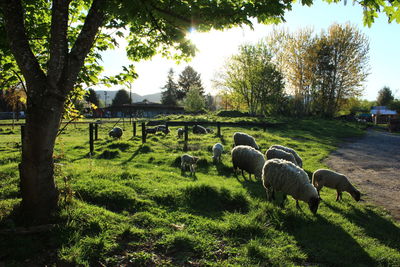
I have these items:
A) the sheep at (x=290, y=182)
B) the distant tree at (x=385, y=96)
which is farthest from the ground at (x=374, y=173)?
the distant tree at (x=385, y=96)

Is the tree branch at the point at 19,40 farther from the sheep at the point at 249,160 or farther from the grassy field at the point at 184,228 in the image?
the sheep at the point at 249,160

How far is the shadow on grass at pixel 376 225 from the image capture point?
18.2 ft

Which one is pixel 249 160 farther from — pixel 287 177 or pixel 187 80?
pixel 187 80

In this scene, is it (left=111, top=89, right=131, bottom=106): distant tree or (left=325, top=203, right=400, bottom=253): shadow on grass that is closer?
(left=325, top=203, right=400, bottom=253): shadow on grass

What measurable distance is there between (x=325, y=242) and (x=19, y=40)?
685 cm

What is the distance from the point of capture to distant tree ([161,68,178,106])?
86375mm

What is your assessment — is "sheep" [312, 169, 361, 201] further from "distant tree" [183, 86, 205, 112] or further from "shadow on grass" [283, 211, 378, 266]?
"distant tree" [183, 86, 205, 112]

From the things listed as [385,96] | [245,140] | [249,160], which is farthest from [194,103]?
[385,96]

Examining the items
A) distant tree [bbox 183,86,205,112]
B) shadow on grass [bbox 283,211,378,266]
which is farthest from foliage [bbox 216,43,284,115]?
shadow on grass [bbox 283,211,378,266]

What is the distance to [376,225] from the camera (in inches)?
246

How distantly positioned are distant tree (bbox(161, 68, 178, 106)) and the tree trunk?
81962mm

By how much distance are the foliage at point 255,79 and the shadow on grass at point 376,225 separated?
37747 millimetres

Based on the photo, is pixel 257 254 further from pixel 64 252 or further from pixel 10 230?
pixel 10 230

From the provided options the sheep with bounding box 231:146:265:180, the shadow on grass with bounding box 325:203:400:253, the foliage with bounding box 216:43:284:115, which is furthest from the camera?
the foliage with bounding box 216:43:284:115
